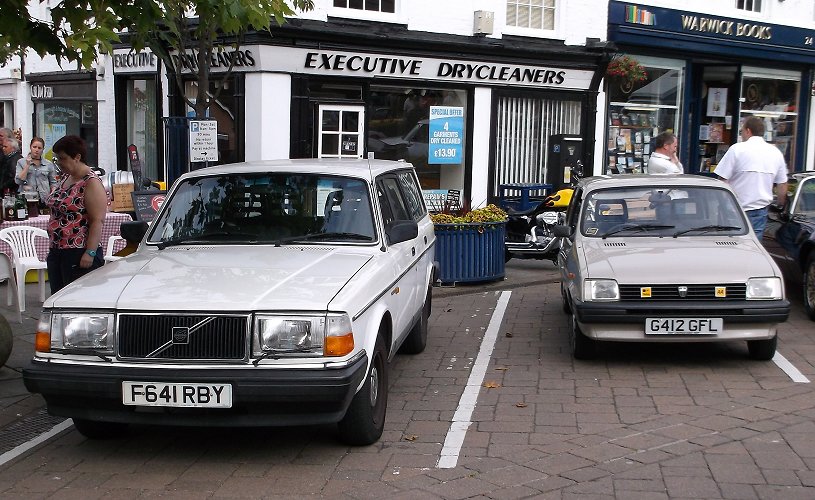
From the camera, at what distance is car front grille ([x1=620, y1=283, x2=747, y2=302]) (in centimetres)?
695

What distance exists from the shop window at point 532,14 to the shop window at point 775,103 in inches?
225

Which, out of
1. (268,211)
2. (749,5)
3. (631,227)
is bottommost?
(631,227)

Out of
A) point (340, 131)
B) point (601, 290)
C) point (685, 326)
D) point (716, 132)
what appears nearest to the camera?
point (685, 326)

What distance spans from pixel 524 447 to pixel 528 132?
11.8 m

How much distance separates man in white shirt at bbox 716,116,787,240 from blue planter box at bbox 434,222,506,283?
2.83 metres

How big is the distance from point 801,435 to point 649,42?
518 inches

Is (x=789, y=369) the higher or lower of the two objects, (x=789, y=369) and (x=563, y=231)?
the lower

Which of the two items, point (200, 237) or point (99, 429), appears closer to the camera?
point (99, 429)

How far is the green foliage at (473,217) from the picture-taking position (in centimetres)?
1112

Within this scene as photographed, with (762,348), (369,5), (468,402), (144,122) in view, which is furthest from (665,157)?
(144,122)

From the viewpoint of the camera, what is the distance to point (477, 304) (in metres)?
10.6

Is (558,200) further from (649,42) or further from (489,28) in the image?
(649,42)

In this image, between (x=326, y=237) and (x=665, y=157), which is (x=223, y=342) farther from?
(x=665, y=157)

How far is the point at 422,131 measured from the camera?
51.0 ft
